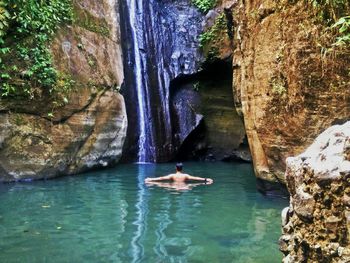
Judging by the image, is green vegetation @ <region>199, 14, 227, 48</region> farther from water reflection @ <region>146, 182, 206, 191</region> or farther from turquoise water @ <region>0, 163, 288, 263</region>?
water reflection @ <region>146, 182, 206, 191</region>

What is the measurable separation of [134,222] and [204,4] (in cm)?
1284

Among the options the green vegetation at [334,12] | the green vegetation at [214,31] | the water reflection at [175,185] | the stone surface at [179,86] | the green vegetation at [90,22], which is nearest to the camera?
the green vegetation at [334,12]

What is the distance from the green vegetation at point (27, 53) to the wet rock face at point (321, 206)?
8.07 m

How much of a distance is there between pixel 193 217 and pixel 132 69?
9782 mm

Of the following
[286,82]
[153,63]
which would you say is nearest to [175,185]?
[286,82]

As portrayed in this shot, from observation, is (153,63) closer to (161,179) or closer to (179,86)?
(179,86)

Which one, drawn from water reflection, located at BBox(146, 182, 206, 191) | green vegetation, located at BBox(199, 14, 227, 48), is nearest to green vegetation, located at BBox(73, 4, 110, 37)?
green vegetation, located at BBox(199, 14, 227, 48)

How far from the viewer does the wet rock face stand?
250cm

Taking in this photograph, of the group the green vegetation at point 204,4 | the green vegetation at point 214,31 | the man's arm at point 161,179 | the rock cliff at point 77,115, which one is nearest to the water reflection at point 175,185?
the man's arm at point 161,179

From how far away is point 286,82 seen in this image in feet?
24.7

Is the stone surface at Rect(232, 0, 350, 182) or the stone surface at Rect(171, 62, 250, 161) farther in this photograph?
the stone surface at Rect(171, 62, 250, 161)

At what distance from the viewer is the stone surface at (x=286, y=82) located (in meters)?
6.93

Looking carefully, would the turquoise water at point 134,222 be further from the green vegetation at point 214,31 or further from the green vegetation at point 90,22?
the green vegetation at point 214,31

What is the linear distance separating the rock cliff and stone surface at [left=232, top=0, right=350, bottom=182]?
4.46 metres
